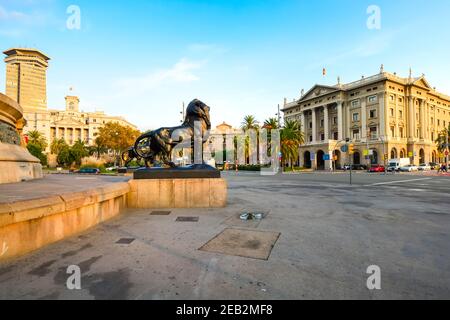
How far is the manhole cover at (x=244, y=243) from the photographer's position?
12.1 feet

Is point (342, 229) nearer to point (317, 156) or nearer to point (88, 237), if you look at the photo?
point (88, 237)

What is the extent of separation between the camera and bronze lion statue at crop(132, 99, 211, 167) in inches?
308

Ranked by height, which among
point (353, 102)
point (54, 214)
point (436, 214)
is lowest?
point (436, 214)

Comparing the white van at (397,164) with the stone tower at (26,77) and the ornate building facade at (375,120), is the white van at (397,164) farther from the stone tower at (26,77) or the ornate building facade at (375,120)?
the stone tower at (26,77)

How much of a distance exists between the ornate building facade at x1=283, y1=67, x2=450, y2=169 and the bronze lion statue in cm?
5020

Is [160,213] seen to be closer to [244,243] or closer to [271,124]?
[244,243]

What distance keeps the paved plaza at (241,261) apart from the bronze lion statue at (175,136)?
2765mm

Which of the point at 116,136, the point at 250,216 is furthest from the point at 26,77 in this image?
the point at 250,216

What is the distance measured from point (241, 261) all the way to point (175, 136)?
5393mm

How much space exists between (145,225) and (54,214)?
188 cm

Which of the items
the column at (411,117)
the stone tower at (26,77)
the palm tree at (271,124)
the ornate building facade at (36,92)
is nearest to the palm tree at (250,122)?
the palm tree at (271,124)

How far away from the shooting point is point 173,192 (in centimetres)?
737

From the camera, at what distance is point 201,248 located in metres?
3.90
